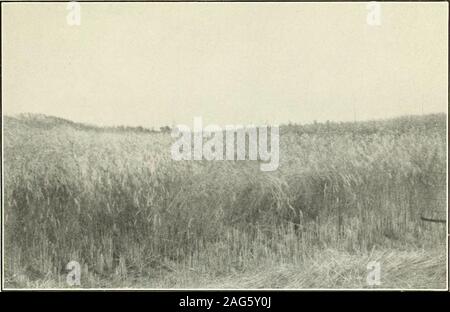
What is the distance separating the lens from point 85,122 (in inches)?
182

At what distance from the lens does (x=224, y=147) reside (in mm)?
4598

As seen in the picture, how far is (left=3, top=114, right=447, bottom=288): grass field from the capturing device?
4.49m

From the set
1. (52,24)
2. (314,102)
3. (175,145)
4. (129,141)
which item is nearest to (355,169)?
(314,102)

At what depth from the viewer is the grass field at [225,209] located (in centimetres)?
449

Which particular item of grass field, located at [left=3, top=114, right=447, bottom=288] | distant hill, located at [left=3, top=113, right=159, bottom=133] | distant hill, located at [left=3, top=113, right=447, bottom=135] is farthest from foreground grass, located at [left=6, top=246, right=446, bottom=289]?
distant hill, located at [left=3, top=113, right=159, bottom=133]

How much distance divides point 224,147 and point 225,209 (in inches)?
22.6

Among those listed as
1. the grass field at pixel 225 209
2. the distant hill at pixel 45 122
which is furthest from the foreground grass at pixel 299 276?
the distant hill at pixel 45 122

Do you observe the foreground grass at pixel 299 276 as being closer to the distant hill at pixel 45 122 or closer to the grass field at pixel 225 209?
the grass field at pixel 225 209

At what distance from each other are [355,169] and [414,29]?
4.63 feet

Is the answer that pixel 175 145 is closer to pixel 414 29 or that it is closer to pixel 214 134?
pixel 214 134

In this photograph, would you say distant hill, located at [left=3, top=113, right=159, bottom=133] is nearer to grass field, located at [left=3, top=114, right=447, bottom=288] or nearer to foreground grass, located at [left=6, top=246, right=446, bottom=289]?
grass field, located at [left=3, top=114, right=447, bottom=288]

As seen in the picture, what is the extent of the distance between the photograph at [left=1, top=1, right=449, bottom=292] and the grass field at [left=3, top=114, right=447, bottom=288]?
0.04 ft

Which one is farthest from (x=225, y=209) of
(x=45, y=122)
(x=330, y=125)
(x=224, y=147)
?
(x=45, y=122)

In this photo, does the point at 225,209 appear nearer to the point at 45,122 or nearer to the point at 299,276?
the point at 299,276
